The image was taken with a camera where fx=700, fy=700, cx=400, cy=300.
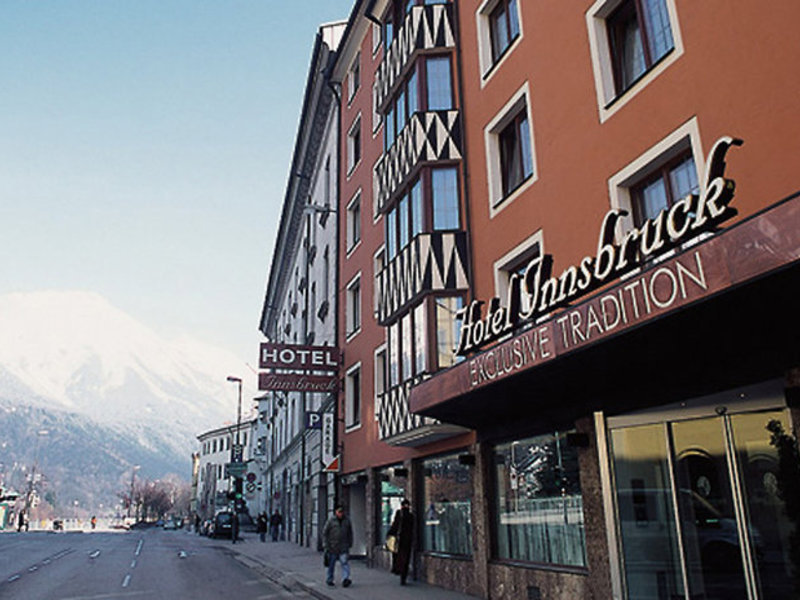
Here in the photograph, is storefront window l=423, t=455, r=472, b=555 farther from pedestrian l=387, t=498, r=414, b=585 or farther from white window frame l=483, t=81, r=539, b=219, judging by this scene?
white window frame l=483, t=81, r=539, b=219

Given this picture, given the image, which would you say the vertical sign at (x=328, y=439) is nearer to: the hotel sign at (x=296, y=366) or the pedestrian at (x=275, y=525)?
the hotel sign at (x=296, y=366)

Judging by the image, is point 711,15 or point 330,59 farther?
point 330,59

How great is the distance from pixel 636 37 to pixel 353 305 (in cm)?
1595

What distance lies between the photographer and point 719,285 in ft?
22.0

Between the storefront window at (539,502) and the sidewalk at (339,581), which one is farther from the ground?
the storefront window at (539,502)

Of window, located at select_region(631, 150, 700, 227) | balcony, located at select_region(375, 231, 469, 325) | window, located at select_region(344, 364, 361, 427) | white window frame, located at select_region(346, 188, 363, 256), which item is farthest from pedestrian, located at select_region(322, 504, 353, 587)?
white window frame, located at select_region(346, 188, 363, 256)

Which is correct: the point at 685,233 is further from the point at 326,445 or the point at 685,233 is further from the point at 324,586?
the point at 326,445

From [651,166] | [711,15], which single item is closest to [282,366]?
[651,166]

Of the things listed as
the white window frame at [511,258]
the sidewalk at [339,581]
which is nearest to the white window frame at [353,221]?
the sidewalk at [339,581]

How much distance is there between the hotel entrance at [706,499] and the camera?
8.71 m

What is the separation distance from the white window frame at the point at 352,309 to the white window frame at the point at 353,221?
1.29 metres

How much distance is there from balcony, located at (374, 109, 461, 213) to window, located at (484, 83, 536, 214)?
138 cm

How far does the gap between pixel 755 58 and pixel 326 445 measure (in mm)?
20903

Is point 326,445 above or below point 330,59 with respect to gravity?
below
